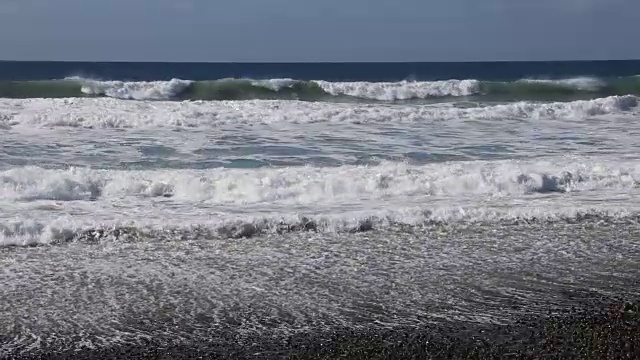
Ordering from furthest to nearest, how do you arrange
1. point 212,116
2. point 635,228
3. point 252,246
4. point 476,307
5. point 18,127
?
point 212,116
point 18,127
point 635,228
point 252,246
point 476,307

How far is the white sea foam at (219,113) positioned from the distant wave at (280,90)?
5.99 m

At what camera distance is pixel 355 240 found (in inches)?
307

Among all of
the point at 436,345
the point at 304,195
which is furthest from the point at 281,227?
the point at 436,345

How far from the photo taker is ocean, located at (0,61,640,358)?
5594 mm

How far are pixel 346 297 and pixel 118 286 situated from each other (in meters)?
1.68

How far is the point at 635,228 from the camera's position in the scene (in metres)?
8.40

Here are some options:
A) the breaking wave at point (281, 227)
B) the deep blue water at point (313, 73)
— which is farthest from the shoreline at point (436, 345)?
the deep blue water at point (313, 73)

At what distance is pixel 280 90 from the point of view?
28.0m

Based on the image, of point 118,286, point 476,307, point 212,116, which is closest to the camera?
point 476,307

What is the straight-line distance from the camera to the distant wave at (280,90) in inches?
1051

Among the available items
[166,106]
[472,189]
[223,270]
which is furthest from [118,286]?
[166,106]

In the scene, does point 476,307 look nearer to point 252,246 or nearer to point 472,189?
point 252,246

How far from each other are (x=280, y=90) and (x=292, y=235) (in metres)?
20.4

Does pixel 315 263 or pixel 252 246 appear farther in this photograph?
pixel 252 246
